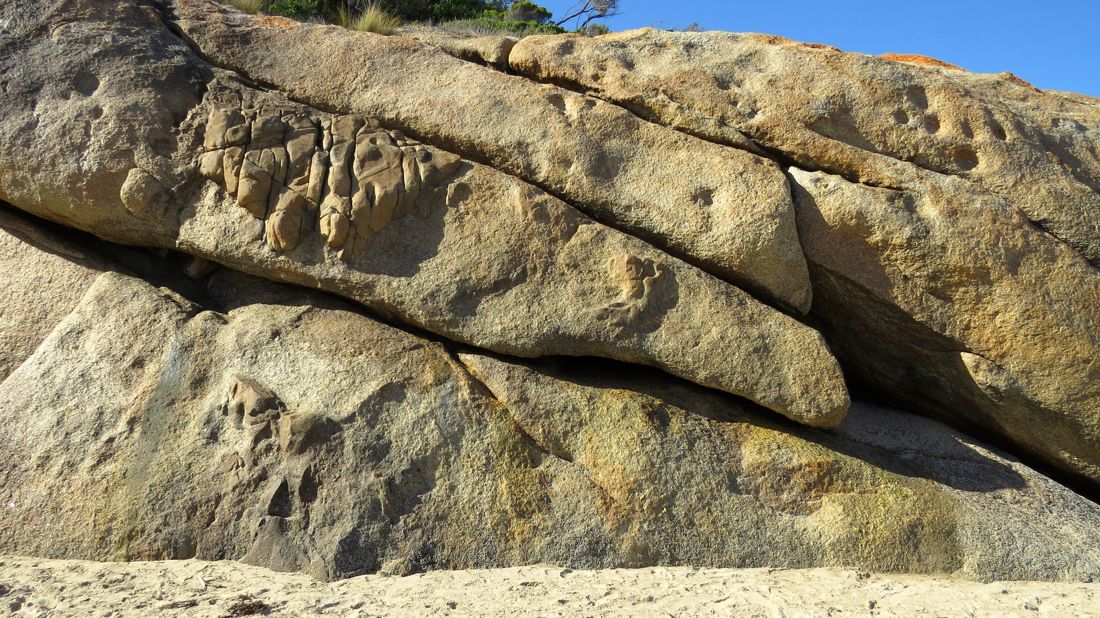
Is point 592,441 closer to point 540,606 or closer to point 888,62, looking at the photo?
point 540,606

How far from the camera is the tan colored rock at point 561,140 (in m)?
5.39

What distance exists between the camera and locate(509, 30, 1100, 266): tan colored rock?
575cm

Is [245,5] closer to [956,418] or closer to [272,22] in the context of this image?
[272,22]

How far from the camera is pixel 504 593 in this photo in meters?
4.16

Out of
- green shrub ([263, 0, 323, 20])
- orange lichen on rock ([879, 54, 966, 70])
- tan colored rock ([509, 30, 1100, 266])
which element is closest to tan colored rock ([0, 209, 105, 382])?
tan colored rock ([509, 30, 1100, 266])

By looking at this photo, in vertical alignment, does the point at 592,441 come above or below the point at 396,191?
below

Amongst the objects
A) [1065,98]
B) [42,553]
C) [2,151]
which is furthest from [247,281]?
[1065,98]

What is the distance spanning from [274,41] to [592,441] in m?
3.54

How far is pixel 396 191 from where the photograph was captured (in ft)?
17.1

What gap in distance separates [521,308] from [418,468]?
111 centimetres

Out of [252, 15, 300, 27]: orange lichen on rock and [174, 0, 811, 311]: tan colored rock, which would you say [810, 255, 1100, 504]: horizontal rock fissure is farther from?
[252, 15, 300, 27]: orange lichen on rock

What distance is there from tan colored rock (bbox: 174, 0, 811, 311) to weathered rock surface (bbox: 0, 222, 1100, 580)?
92 centimetres

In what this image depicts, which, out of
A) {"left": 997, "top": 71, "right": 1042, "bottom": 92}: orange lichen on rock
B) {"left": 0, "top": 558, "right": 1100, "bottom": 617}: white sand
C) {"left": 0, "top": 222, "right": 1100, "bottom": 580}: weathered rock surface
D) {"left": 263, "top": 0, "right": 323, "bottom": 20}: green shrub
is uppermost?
{"left": 263, "top": 0, "right": 323, "bottom": 20}: green shrub

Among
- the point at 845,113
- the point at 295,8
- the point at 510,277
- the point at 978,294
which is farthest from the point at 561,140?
the point at 295,8
